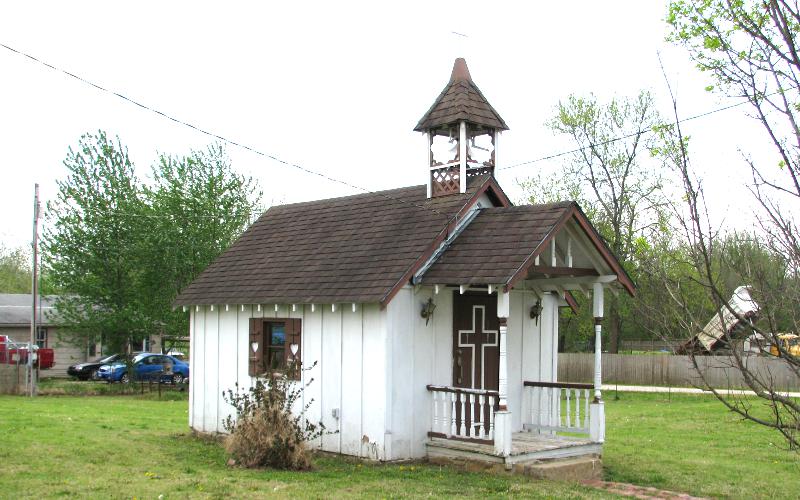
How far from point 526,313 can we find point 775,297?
A: 28.5ft

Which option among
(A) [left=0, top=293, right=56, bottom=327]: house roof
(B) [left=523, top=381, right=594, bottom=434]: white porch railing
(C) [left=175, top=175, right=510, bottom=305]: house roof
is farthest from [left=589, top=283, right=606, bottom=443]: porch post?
(A) [left=0, top=293, right=56, bottom=327]: house roof

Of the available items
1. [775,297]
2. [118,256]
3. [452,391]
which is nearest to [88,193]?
[118,256]

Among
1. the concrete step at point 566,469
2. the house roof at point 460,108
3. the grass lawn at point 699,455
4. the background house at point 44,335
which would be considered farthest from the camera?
the background house at point 44,335

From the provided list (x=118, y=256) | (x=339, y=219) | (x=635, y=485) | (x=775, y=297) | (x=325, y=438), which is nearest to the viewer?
(x=775, y=297)

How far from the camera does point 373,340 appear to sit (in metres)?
12.7

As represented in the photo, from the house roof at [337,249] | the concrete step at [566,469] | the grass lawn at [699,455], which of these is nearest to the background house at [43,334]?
the house roof at [337,249]

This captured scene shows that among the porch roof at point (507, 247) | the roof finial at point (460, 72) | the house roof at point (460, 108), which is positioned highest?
the roof finial at point (460, 72)

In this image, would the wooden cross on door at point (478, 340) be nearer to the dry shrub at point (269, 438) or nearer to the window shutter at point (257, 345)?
the dry shrub at point (269, 438)

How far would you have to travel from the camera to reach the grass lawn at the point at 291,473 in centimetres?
1052

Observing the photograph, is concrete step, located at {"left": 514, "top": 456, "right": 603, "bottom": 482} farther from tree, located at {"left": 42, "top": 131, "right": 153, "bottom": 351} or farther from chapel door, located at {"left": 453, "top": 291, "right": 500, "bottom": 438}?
tree, located at {"left": 42, "top": 131, "right": 153, "bottom": 351}

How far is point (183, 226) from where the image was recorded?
30344 millimetres

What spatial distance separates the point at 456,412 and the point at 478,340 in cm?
120

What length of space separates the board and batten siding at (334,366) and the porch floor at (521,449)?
0.94 meters

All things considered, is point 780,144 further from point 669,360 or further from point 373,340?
point 669,360
